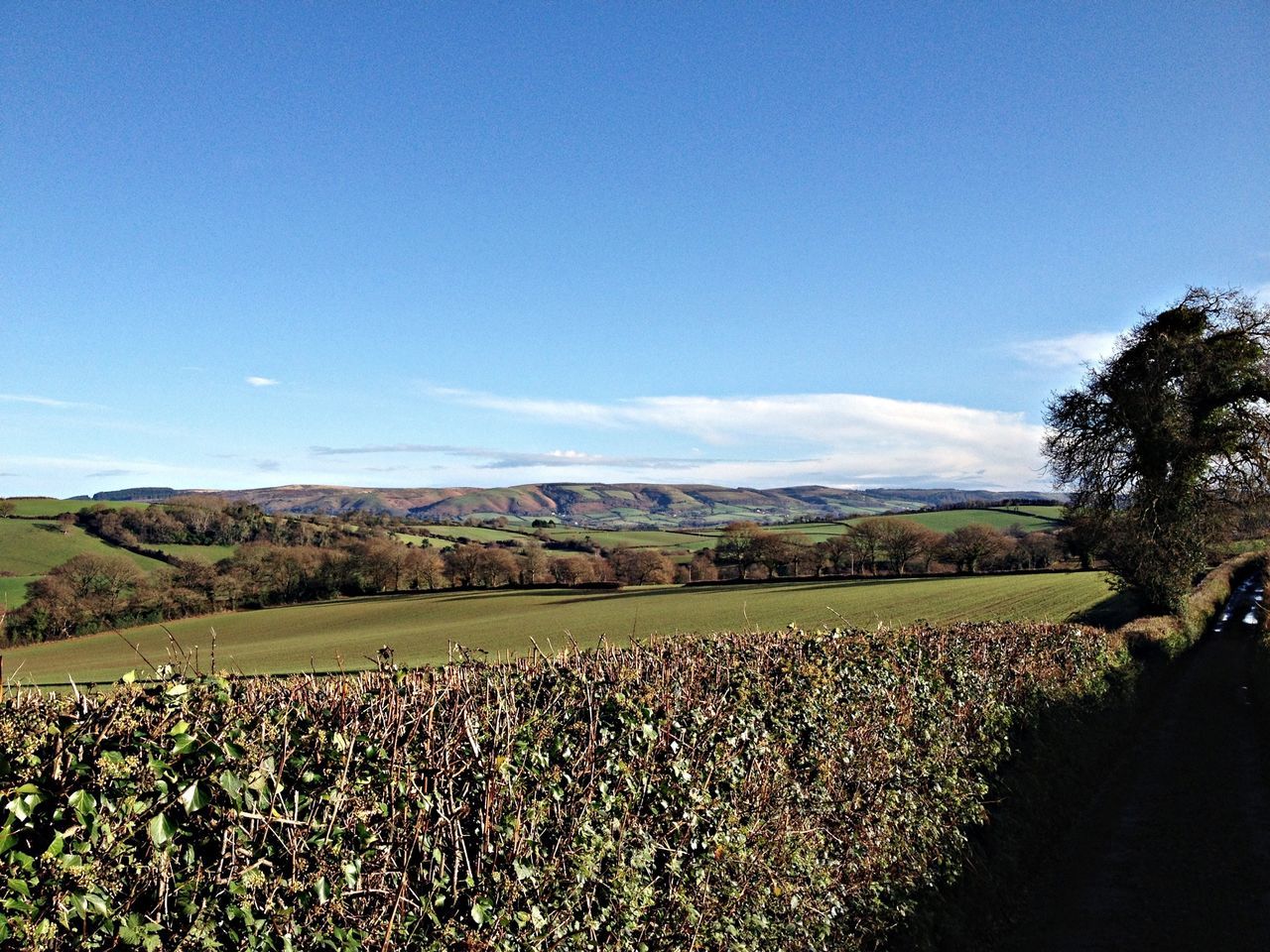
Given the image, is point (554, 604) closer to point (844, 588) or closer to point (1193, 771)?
point (844, 588)

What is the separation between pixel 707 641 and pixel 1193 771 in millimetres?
11965

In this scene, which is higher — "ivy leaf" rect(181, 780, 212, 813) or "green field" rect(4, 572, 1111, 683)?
"ivy leaf" rect(181, 780, 212, 813)

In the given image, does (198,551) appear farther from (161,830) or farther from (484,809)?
(161,830)

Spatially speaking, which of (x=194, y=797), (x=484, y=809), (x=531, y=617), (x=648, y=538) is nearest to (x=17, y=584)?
(x=531, y=617)

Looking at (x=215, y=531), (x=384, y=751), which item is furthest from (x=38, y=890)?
A: (x=215, y=531)

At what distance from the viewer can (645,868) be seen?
540 centimetres

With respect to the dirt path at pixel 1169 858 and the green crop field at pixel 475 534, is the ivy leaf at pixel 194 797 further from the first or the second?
the green crop field at pixel 475 534

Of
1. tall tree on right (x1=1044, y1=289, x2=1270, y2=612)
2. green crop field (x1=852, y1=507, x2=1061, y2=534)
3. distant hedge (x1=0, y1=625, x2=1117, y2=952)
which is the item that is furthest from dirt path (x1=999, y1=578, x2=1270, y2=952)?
green crop field (x1=852, y1=507, x2=1061, y2=534)

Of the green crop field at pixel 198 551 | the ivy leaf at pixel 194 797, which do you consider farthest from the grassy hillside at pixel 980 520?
the ivy leaf at pixel 194 797

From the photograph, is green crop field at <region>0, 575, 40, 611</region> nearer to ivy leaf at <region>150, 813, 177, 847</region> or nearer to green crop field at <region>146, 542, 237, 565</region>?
green crop field at <region>146, 542, 237, 565</region>

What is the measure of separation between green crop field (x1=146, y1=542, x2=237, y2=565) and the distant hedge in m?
85.4

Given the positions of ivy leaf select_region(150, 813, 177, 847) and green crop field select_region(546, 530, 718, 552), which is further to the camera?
green crop field select_region(546, 530, 718, 552)

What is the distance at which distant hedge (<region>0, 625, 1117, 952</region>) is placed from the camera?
10.5 feet

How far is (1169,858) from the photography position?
34.4 ft
